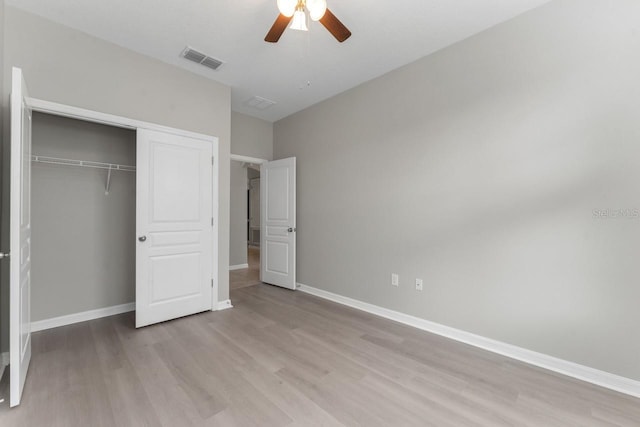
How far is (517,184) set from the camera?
93.4 inches

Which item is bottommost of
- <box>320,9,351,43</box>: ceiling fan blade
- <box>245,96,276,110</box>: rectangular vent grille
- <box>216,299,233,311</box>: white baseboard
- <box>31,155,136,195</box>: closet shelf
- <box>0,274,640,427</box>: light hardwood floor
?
<box>0,274,640,427</box>: light hardwood floor

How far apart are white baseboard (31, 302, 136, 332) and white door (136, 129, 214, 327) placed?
641 millimetres

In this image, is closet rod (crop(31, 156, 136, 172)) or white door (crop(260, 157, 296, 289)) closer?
closet rod (crop(31, 156, 136, 172))

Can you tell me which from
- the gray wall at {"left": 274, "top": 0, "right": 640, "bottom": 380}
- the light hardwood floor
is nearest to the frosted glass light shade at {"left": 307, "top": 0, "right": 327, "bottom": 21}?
the gray wall at {"left": 274, "top": 0, "right": 640, "bottom": 380}

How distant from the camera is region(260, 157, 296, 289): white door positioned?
4391mm

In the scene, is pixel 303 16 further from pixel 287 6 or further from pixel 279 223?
pixel 279 223

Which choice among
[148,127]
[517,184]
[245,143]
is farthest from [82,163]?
[517,184]

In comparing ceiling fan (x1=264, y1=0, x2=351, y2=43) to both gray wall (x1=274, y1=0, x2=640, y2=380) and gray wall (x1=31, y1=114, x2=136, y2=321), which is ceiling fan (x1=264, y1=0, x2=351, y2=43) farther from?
gray wall (x1=31, y1=114, x2=136, y2=321)

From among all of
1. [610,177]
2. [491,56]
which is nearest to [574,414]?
[610,177]

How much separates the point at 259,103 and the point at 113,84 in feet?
6.07

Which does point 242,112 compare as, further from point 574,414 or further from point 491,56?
point 574,414

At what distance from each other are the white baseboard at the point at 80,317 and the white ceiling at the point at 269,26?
2.90 metres

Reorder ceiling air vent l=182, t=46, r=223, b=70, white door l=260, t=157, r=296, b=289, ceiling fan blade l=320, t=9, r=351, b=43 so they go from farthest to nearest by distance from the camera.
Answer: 1. white door l=260, t=157, r=296, b=289
2. ceiling air vent l=182, t=46, r=223, b=70
3. ceiling fan blade l=320, t=9, r=351, b=43

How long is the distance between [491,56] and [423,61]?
68cm
